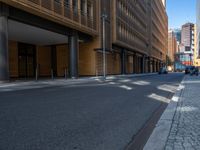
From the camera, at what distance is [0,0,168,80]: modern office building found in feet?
68.6

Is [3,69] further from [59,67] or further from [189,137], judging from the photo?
[59,67]

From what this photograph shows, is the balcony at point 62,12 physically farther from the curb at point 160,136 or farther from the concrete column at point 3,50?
the curb at point 160,136

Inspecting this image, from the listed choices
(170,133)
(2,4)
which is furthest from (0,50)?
(170,133)

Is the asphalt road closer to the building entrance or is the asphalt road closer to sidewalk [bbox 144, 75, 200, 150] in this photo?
sidewalk [bbox 144, 75, 200, 150]

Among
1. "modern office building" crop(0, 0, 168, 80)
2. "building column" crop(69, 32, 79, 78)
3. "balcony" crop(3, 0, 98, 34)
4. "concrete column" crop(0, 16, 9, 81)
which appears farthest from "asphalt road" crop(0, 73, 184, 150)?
"building column" crop(69, 32, 79, 78)

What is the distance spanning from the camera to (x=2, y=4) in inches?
744

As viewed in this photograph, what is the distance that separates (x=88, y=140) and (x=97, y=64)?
31.2 metres

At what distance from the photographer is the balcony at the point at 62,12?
20062mm

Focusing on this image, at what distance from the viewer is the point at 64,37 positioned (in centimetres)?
3141

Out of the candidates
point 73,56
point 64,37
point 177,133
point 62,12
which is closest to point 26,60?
point 64,37

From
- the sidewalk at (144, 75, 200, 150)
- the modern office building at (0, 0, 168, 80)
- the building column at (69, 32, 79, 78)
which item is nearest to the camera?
the sidewalk at (144, 75, 200, 150)

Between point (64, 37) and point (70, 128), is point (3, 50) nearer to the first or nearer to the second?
point (64, 37)

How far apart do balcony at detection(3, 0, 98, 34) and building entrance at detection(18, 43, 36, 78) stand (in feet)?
31.4

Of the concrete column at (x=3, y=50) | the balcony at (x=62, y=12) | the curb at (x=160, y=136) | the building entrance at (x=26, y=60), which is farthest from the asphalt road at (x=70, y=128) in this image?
the building entrance at (x=26, y=60)
